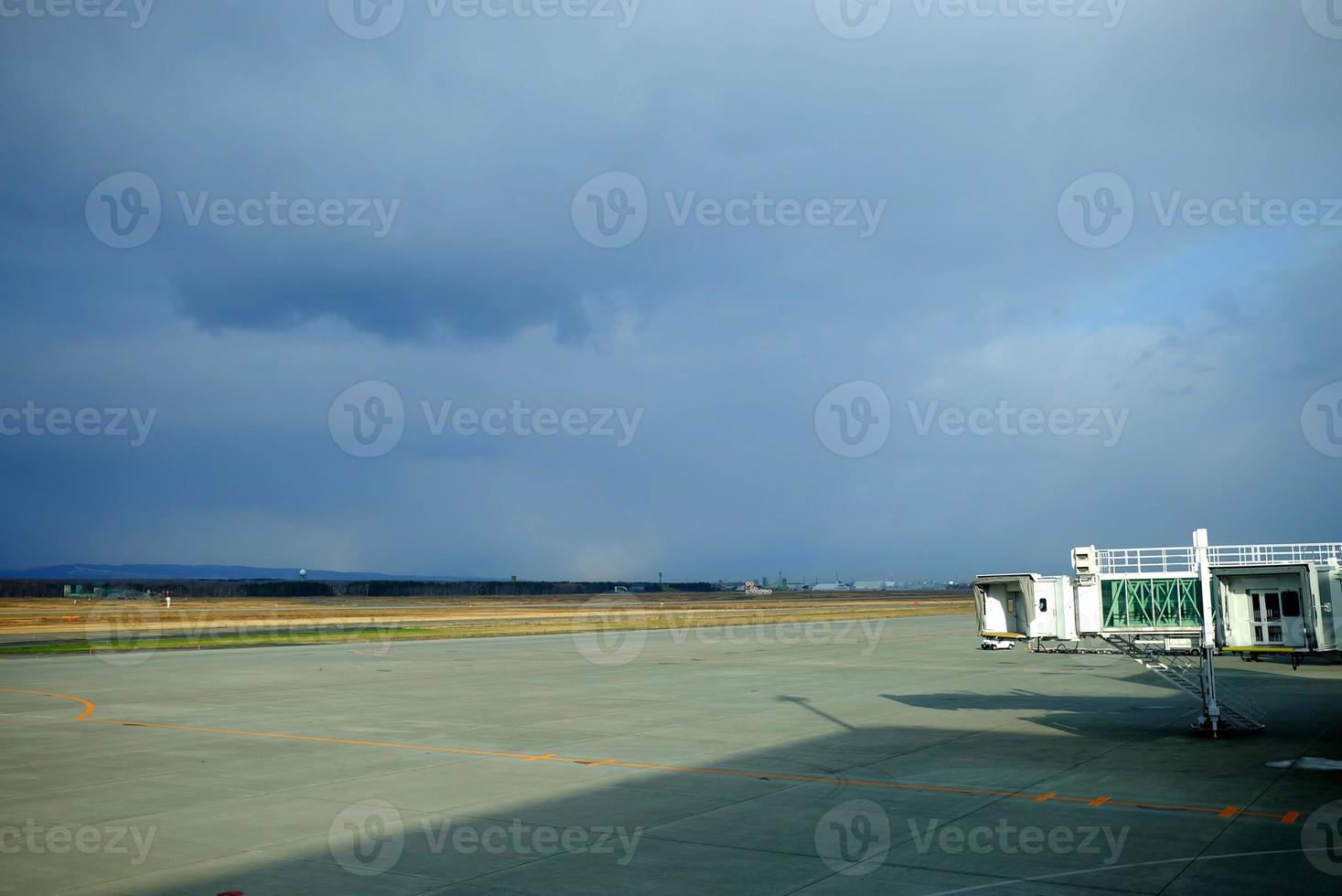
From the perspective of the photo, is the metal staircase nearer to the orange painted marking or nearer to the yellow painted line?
the yellow painted line

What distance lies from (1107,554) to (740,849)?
668 inches

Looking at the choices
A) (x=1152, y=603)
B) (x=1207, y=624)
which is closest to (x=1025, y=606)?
(x=1152, y=603)

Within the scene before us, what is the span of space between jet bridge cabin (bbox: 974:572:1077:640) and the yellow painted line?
9.95m

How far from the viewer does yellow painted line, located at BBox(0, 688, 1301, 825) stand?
16.0 metres

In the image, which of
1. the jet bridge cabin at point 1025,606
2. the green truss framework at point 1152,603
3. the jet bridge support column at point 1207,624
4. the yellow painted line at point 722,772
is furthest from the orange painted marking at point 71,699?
the jet bridge support column at point 1207,624

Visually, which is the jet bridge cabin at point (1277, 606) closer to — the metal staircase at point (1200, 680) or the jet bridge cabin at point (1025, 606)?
the metal staircase at point (1200, 680)

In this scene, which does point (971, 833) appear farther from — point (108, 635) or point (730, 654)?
point (108, 635)

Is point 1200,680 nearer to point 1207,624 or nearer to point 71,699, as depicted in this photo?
point 1207,624

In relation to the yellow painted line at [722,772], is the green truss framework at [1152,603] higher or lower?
higher

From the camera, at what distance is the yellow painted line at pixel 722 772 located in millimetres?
16047

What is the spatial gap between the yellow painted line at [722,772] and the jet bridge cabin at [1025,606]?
9953 millimetres

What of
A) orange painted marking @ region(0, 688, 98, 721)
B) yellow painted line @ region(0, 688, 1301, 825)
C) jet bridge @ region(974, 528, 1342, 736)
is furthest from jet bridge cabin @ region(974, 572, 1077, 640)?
orange painted marking @ region(0, 688, 98, 721)

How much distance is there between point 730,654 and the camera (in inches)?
2104

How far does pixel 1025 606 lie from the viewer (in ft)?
88.7
